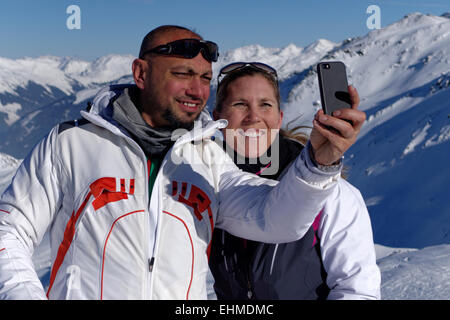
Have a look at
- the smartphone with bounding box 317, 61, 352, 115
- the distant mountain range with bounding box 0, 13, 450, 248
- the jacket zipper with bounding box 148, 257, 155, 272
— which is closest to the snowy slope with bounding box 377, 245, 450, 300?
the distant mountain range with bounding box 0, 13, 450, 248

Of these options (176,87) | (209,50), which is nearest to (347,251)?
A: (176,87)

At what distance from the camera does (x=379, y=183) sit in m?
26.7

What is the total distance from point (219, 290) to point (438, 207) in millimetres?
18816

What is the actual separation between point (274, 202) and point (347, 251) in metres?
0.65

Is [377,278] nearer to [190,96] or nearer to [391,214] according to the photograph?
[190,96]

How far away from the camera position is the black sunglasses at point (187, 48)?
3.12 metres

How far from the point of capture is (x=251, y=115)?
3648 mm

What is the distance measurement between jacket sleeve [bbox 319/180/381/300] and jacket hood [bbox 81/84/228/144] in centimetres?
97

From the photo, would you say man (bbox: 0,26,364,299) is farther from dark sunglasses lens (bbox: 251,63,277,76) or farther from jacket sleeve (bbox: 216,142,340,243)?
dark sunglasses lens (bbox: 251,63,277,76)

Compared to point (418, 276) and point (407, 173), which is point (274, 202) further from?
point (407, 173)

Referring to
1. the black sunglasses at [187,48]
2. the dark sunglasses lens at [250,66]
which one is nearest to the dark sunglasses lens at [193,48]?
the black sunglasses at [187,48]

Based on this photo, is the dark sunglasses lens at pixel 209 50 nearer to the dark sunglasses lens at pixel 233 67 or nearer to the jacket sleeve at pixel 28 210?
the dark sunglasses lens at pixel 233 67

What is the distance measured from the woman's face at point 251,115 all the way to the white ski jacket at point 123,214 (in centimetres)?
58
